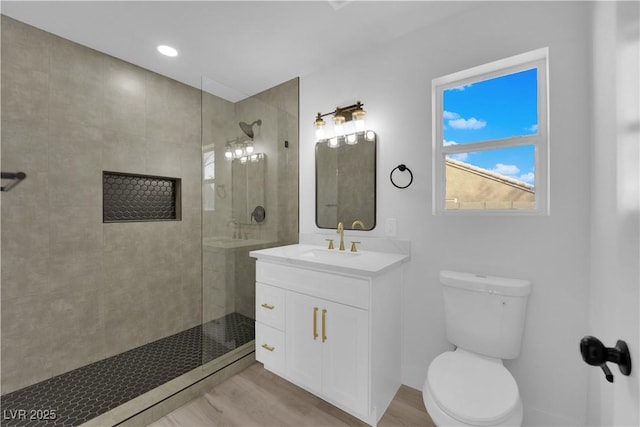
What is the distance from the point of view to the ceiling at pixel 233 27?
62.9 inches

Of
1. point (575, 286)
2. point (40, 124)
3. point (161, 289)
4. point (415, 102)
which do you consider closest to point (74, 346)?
point (161, 289)

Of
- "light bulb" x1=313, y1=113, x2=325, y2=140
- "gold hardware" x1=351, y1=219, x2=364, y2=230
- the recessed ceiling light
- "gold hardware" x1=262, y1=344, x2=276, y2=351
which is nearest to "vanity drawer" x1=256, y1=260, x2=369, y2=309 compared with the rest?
"gold hardware" x1=262, y1=344, x2=276, y2=351

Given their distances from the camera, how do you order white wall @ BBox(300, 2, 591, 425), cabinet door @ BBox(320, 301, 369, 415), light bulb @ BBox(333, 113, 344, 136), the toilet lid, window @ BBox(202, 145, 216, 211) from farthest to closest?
light bulb @ BBox(333, 113, 344, 136)
window @ BBox(202, 145, 216, 211)
cabinet door @ BBox(320, 301, 369, 415)
white wall @ BBox(300, 2, 591, 425)
the toilet lid

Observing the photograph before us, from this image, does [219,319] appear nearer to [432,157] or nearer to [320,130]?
[320,130]

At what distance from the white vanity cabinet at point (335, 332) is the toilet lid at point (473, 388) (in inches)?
14.3

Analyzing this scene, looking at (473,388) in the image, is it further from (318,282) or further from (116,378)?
(116,378)

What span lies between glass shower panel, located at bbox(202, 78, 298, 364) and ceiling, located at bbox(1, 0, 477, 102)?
0.24 meters

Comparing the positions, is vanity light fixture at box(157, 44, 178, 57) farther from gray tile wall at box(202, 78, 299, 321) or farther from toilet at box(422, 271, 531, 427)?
toilet at box(422, 271, 531, 427)

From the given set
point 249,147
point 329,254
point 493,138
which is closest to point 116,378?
point 329,254

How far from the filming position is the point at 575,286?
133 centimetres

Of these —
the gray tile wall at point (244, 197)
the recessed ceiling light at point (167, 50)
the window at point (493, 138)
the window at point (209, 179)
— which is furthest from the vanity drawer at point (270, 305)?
the recessed ceiling light at point (167, 50)

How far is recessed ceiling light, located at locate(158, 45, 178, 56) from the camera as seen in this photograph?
2.01 m

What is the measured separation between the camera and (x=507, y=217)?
1497 millimetres

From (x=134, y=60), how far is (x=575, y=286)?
3.35m
